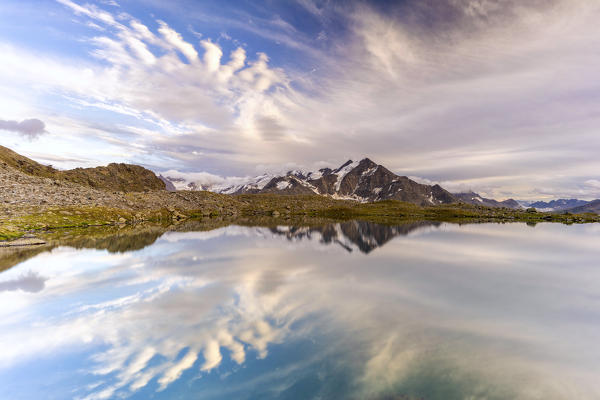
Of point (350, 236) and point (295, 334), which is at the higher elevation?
point (295, 334)

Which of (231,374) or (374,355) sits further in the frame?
(374,355)

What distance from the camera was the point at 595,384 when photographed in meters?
13.8

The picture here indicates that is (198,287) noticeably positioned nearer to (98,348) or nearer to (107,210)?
(98,348)

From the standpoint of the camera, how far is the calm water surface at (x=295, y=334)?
13.4 m

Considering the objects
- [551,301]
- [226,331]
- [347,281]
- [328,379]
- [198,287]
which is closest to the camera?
[328,379]

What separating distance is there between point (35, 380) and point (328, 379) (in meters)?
14.8

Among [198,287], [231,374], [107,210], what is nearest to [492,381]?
[231,374]

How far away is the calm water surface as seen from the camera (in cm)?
1336

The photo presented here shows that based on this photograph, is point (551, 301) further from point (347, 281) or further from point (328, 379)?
point (328, 379)

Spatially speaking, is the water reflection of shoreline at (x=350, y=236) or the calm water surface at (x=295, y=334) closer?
the calm water surface at (x=295, y=334)

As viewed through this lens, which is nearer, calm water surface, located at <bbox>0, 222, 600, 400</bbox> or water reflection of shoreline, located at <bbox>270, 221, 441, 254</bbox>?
calm water surface, located at <bbox>0, 222, 600, 400</bbox>

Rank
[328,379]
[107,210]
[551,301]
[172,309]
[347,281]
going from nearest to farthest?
[328,379] < [172,309] < [551,301] < [347,281] < [107,210]

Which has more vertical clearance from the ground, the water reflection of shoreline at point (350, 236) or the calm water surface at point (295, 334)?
the calm water surface at point (295, 334)

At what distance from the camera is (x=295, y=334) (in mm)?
18641
